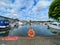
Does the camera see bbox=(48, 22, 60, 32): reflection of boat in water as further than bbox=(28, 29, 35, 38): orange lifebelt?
Yes

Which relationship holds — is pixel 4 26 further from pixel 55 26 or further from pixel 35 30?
pixel 55 26

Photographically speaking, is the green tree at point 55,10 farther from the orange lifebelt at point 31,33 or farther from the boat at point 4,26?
the boat at point 4,26

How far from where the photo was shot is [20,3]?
6.11 metres

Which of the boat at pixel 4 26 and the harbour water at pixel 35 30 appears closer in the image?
the harbour water at pixel 35 30

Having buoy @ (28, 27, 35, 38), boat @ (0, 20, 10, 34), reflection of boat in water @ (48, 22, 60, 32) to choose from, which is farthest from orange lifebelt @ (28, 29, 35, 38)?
boat @ (0, 20, 10, 34)

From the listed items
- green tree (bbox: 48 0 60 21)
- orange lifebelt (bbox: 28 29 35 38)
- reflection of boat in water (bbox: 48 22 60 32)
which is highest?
green tree (bbox: 48 0 60 21)

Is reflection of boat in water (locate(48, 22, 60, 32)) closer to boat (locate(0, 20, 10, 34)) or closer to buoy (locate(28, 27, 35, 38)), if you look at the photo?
buoy (locate(28, 27, 35, 38))

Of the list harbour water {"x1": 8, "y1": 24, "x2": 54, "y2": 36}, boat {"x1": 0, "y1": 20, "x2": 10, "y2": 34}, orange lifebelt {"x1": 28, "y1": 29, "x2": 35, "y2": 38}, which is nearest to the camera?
orange lifebelt {"x1": 28, "y1": 29, "x2": 35, "y2": 38}

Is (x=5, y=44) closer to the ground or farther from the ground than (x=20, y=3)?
closer to the ground

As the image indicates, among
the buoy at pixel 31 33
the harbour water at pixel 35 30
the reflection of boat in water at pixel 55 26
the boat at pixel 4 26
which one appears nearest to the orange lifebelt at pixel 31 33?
the buoy at pixel 31 33

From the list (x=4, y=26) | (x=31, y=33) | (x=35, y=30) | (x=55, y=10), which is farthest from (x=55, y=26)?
(x=4, y=26)

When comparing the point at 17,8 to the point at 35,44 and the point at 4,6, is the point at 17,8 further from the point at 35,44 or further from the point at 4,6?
the point at 35,44

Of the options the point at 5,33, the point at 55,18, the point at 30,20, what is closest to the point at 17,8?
the point at 30,20

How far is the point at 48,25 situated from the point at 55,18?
0.39 meters
